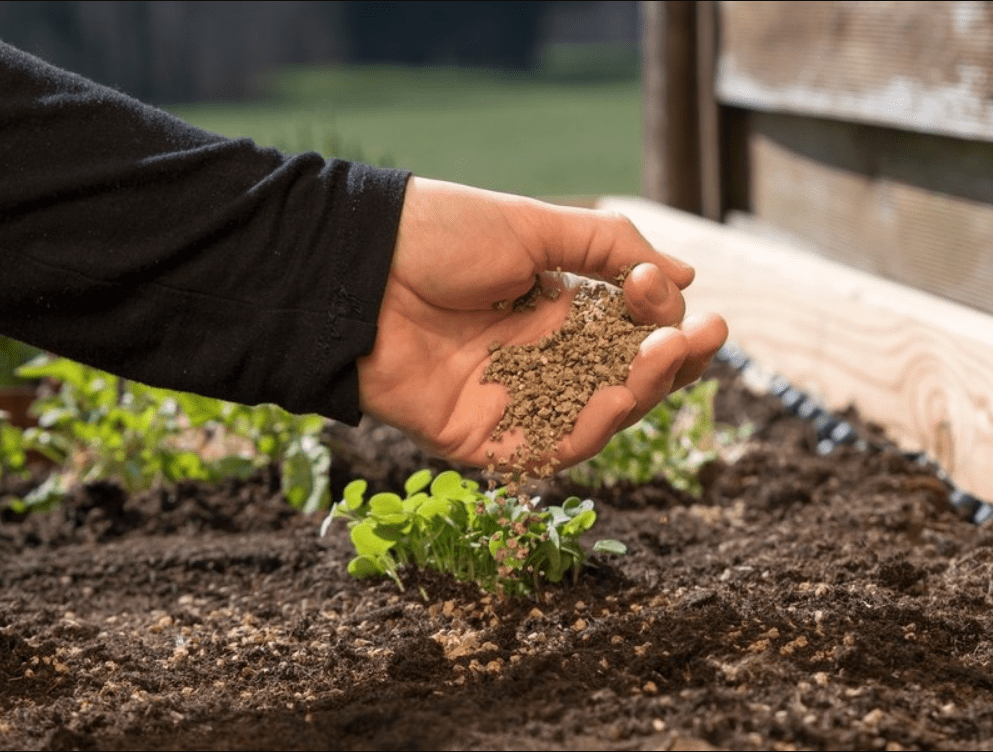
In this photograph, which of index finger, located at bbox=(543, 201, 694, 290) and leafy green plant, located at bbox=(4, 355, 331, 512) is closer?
index finger, located at bbox=(543, 201, 694, 290)

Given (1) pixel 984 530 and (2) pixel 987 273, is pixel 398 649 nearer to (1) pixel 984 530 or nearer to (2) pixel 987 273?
(1) pixel 984 530

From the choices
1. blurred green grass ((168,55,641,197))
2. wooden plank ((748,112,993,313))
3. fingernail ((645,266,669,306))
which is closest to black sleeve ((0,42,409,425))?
fingernail ((645,266,669,306))

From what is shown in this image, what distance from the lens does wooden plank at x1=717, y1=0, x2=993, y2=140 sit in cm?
251

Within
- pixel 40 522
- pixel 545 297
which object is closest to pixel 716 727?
pixel 545 297

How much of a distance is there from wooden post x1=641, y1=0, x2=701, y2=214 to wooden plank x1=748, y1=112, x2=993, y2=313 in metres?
0.28

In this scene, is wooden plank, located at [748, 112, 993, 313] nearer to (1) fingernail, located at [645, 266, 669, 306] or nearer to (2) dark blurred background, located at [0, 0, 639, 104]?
(1) fingernail, located at [645, 266, 669, 306]

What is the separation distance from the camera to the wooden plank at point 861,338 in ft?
7.63

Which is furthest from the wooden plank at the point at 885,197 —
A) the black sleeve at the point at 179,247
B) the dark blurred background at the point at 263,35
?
the dark blurred background at the point at 263,35

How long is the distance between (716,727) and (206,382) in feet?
2.57

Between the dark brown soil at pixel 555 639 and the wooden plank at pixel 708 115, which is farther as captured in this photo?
the wooden plank at pixel 708 115

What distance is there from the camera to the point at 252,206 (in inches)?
62.6

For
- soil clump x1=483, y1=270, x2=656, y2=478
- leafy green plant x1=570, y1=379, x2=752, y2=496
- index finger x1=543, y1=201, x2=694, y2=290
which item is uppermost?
index finger x1=543, y1=201, x2=694, y2=290

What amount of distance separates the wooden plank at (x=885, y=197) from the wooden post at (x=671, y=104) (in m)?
0.28

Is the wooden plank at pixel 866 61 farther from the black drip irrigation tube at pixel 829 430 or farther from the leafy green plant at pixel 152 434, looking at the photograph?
the leafy green plant at pixel 152 434
